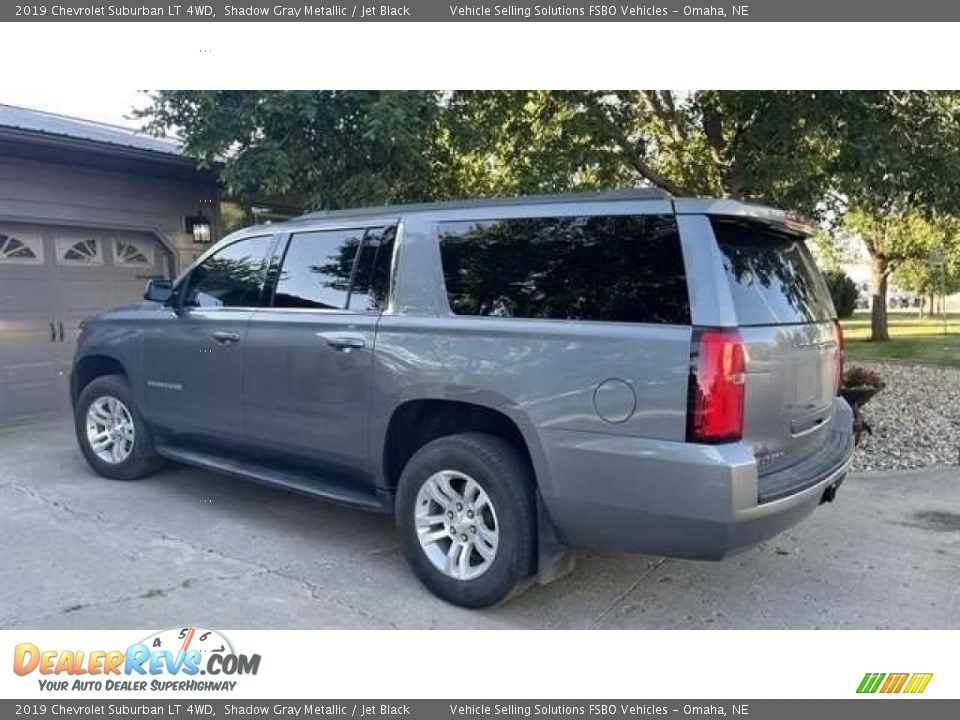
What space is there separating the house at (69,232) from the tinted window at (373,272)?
5.08 meters

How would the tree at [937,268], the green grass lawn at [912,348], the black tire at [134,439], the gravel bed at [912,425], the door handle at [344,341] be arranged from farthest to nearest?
the tree at [937,268] → the green grass lawn at [912,348] → the gravel bed at [912,425] → the black tire at [134,439] → the door handle at [344,341]

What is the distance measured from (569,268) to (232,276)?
8.57 ft

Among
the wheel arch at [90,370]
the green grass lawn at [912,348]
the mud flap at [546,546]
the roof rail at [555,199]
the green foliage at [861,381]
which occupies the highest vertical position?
the roof rail at [555,199]

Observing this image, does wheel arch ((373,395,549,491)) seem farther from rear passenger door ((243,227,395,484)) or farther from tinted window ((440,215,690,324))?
tinted window ((440,215,690,324))

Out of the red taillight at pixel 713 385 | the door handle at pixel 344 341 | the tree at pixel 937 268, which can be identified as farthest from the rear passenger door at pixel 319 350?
the tree at pixel 937 268

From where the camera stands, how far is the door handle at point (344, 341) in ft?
13.1

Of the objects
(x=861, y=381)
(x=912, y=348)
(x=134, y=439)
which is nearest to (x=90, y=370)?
(x=134, y=439)

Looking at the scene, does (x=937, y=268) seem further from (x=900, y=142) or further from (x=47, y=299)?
(x=47, y=299)

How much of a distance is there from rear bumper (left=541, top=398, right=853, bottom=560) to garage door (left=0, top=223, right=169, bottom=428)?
23.5ft

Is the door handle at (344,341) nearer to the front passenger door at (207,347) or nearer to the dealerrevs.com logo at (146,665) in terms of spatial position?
the front passenger door at (207,347)

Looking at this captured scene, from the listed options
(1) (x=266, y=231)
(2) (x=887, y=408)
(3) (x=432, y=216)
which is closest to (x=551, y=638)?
(3) (x=432, y=216)

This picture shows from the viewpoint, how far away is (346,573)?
4.04 metres

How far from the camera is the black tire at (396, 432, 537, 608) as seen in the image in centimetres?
338

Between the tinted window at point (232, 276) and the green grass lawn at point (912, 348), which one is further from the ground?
the tinted window at point (232, 276)
